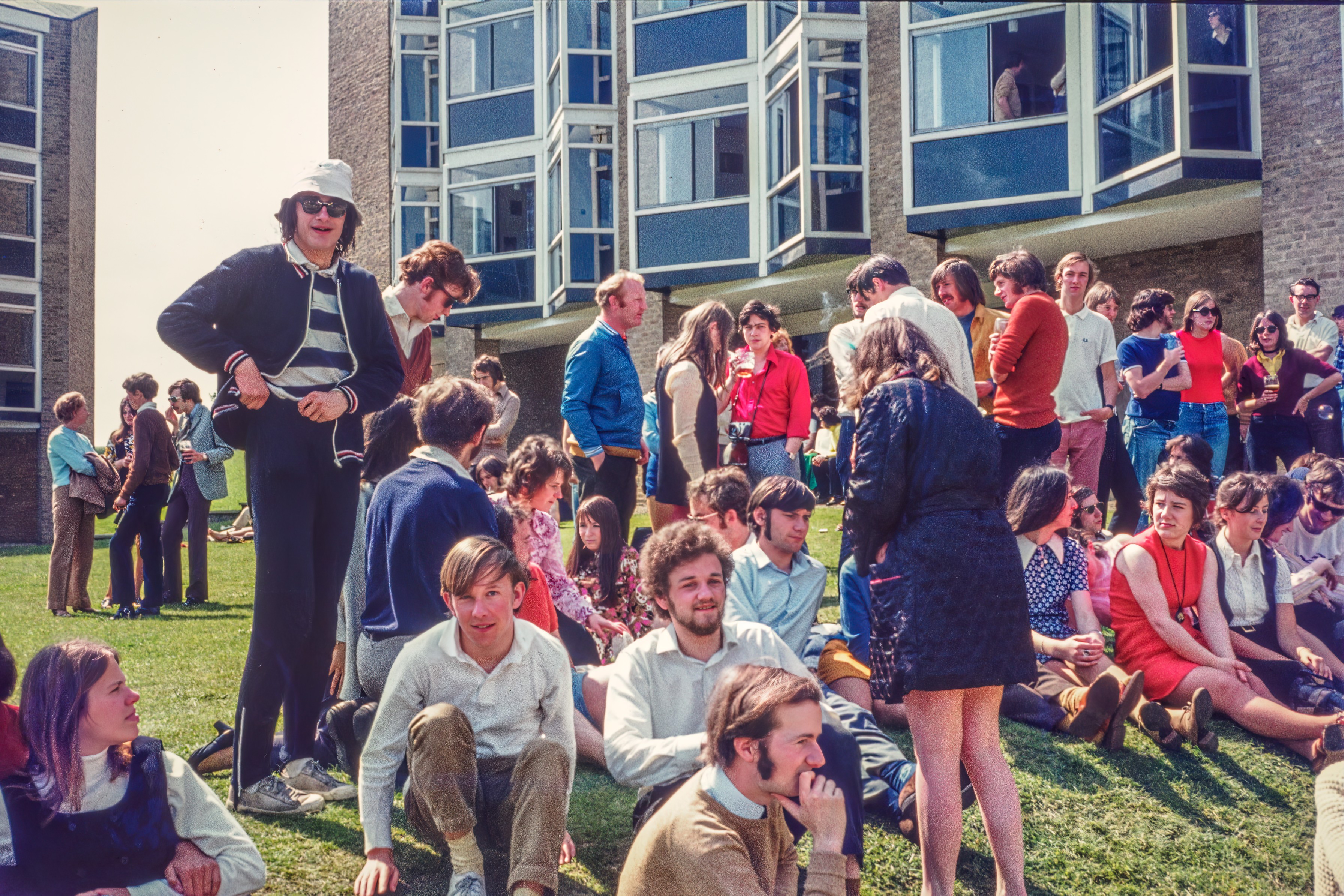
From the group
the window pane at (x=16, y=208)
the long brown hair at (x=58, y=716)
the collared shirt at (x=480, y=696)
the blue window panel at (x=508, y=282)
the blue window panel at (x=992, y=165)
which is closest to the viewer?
the long brown hair at (x=58, y=716)

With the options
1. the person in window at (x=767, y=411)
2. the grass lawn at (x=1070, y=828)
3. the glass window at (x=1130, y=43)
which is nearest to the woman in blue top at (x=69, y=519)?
the grass lawn at (x=1070, y=828)

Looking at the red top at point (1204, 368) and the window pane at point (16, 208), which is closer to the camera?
the red top at point (1204, 368)

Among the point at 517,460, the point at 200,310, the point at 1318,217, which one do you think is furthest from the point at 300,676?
the point at 1318,217

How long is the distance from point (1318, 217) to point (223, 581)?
12190 millimetres

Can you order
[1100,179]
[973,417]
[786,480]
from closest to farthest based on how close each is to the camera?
[973,417] < [786,480] < [1100,179]

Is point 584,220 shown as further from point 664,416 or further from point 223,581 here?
point 664,416

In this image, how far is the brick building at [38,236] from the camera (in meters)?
27.3

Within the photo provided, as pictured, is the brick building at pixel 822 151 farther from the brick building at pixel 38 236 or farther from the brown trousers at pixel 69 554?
the brick building at pixel 38 236

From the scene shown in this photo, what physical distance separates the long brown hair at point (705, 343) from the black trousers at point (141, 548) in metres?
5.16

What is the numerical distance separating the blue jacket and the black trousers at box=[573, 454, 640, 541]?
111mm

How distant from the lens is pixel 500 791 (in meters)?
3.46

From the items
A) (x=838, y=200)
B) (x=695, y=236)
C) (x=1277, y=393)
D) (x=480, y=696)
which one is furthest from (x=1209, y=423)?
(x=695, y=236)

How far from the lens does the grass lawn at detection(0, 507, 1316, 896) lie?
3.67 meters

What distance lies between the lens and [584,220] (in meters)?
21.6
